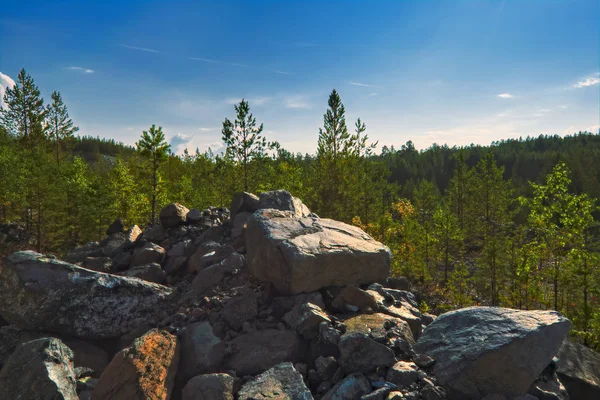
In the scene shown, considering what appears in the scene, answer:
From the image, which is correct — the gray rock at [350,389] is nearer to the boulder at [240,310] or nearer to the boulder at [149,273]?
the boulder at [240,310]

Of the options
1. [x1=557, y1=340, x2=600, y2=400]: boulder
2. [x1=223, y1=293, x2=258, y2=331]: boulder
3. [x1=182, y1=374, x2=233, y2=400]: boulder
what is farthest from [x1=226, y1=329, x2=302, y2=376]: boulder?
[x1=557, y1=340, x2=600, y2=400]: boulder

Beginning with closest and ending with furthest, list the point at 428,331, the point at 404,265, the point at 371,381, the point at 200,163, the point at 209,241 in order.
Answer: the point at 371,381
the point at 428,331
the point at 209,241
the point at 404,265
the point at 200,163

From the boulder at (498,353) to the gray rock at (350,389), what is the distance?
4.12ft

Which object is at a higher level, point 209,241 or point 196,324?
point 209,241

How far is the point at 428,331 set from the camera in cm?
650

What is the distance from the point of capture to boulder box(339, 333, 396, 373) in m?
5.53

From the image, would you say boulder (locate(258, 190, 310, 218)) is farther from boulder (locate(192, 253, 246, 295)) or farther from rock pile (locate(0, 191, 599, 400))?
boulder (locate(192, 253, 246, 295))

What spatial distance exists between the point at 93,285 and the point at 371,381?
6.14m

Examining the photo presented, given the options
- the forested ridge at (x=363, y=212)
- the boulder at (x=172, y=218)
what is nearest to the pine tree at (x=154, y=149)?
the forested ridge at (x=363, y=212)

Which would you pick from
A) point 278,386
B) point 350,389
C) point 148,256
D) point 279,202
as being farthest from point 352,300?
point 148,256

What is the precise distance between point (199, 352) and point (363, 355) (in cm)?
291

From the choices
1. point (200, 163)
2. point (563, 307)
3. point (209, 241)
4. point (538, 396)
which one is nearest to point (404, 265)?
point (563, 307)

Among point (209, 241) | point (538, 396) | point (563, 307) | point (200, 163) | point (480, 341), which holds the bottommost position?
point (563, 307)

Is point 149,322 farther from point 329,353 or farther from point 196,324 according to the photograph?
point 329,353
